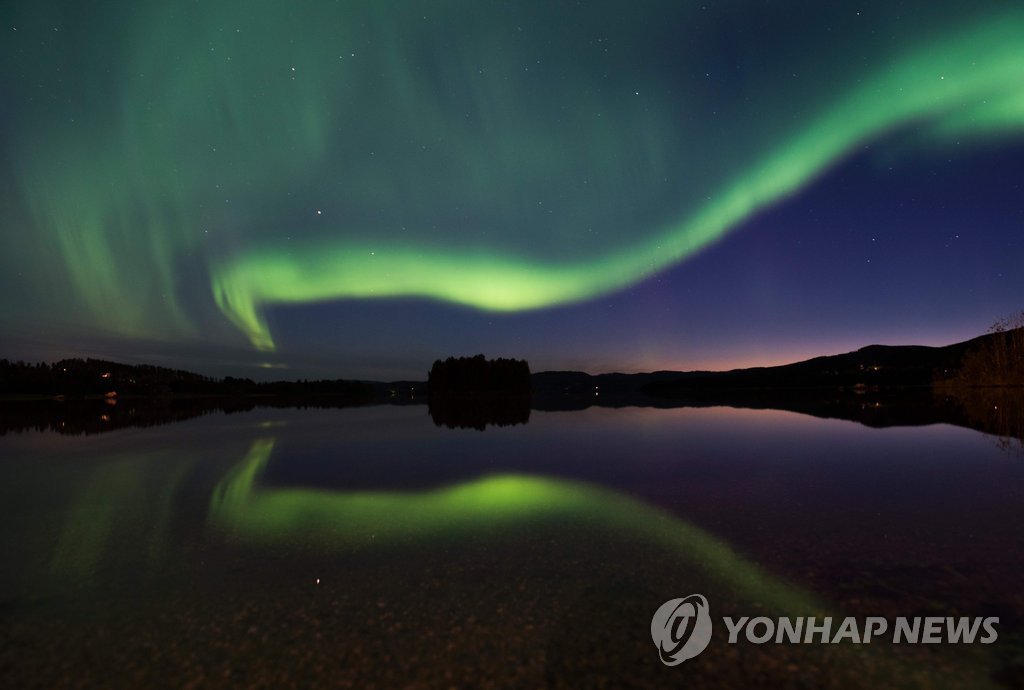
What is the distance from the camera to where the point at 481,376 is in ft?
631

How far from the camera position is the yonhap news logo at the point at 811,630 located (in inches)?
292

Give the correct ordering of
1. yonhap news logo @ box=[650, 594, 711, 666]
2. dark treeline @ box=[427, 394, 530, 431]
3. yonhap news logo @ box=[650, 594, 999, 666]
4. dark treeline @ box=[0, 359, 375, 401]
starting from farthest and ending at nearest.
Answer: dark treeline @ box=[0, 359, 375, 401] → dark treeline @ box=[427, 394, 530, 431] → yonhap news logo @ box=[650, 594, 999, 666] → yonhap news logo @ box=[650, 594, 711, 666]

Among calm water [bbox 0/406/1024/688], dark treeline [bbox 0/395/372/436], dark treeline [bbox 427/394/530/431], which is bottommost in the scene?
dark treeline [bbox 0/395/372/436]

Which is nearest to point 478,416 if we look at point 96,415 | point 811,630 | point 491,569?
point 491,569

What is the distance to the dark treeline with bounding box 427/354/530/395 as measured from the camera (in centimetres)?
19150

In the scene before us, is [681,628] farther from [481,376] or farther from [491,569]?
[481,376]

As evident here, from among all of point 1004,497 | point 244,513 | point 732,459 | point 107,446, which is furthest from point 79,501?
point 1004,497

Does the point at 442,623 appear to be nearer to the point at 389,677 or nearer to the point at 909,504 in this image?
the point at 389,677

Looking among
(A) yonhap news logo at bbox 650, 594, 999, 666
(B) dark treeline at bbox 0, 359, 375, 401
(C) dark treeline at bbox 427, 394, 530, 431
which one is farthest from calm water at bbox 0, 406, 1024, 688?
(B) dark treeline at bbox 0, 359, 375, 401

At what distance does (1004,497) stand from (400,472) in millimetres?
20650

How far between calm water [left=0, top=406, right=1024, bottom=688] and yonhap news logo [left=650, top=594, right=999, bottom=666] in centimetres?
22

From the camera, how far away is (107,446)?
105 ft

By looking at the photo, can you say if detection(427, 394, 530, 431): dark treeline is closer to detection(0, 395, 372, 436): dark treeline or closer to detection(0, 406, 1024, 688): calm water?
detection(0, 406, 1024, 688): calm water

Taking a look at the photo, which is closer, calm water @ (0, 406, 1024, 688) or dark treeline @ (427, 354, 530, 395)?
calm water @ (0, 406, 1024, 688)
